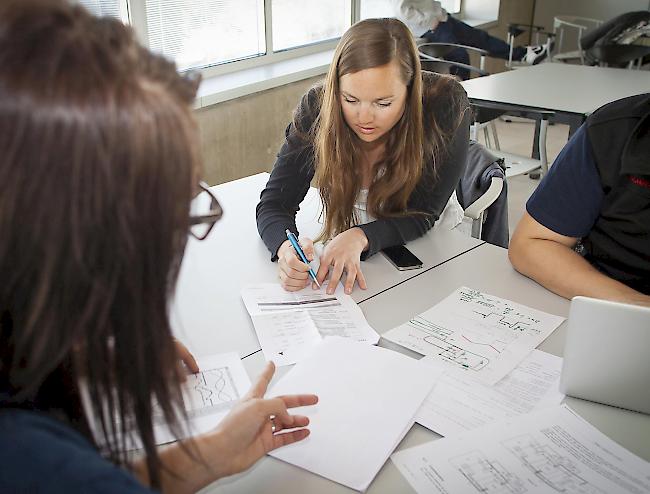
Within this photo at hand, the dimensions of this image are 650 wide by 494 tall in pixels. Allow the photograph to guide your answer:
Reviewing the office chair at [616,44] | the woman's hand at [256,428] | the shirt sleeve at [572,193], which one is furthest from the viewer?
the office chair at [616,44]

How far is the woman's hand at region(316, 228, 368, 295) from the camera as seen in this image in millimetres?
1341

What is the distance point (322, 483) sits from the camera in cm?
83

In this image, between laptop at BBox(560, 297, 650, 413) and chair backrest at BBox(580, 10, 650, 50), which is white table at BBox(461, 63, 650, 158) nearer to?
chair backrest at BBox(580, 10, 650, 50)

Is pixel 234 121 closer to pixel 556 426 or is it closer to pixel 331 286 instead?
pixel 331 286

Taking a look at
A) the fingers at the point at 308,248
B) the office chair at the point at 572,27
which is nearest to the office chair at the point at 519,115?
the fingers at the point at 308,248

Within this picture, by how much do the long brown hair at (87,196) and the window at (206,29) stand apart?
254 cm

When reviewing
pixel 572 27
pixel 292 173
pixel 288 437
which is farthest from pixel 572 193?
pixel 572 27

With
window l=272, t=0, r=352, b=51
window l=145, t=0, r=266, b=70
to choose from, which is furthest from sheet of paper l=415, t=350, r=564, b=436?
window l=272, t=0, r=352, b=51

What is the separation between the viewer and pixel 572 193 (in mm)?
1339

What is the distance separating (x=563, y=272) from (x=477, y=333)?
27 cm

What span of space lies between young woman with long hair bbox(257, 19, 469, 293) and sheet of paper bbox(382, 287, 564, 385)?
11.2 inches

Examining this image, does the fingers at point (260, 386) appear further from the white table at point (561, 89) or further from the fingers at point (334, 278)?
the white table at point (561, 89)

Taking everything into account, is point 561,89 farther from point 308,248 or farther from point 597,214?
point 308,248

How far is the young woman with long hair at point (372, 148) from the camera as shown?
153 centimetres
